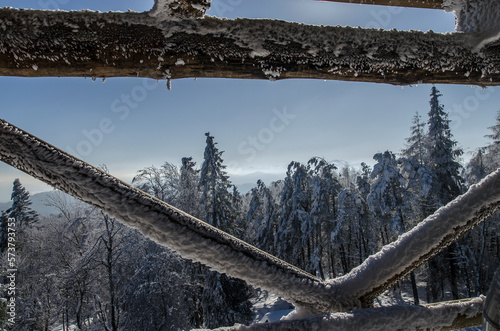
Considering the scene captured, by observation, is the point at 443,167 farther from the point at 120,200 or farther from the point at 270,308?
the point at 120,200

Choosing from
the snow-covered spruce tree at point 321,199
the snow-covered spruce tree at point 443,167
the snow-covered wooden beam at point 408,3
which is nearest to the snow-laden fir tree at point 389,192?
the snow-covered spruce tree at point 443,167

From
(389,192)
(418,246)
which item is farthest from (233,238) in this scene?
(389,192)

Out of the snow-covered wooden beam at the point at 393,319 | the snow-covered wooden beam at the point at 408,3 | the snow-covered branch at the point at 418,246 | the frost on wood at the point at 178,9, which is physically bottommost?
the snow-covered wooden beam at the point at 393,319

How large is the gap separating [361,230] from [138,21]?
95.0 ft

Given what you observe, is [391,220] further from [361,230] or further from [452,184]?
[361,230]

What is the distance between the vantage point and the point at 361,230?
88.0 feet

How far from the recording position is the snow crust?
113 cm

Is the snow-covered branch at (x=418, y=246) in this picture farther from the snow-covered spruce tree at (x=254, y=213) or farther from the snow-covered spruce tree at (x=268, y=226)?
the snow-covered spruce tree at (x=254, y=213)

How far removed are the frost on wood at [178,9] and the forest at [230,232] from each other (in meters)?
17.3

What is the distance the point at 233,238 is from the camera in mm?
1043

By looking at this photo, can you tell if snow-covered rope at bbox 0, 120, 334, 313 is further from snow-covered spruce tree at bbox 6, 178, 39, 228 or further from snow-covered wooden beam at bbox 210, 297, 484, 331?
snow-covered spruce tree at bbox 6, 178, 39, 228

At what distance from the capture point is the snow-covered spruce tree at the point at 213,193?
20.6 meters

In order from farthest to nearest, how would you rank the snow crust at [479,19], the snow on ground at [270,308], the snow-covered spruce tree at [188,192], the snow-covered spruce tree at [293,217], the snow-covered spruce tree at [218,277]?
1. the snow-covered spruce tree at [293,217]
2. the snow on ground at [270,308]
3. the snow-covered spruce tree at [188,192]
4. the snow-covered spruce tree at [218,277]
5. the snow crust at [479,19]

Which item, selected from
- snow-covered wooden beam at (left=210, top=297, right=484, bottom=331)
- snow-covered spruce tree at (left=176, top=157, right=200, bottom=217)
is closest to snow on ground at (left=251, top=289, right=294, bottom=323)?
snow-covered spruce tree at (left=176, top=157, right=200, bottom=217)
